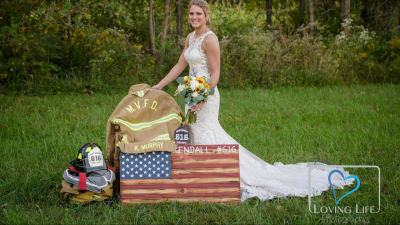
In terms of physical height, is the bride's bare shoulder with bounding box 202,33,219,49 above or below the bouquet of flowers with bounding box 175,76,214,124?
above

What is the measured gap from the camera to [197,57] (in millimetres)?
4492

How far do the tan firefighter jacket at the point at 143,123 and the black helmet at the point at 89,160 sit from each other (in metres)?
0.23

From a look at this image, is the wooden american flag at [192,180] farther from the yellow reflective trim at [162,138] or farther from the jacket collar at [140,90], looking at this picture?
the jacket collar at [140,90]

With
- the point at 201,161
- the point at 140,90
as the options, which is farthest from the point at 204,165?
the point at 140,90

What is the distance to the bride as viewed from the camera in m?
4.35

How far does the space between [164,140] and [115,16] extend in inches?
282

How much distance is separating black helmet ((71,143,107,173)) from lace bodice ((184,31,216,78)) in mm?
1440

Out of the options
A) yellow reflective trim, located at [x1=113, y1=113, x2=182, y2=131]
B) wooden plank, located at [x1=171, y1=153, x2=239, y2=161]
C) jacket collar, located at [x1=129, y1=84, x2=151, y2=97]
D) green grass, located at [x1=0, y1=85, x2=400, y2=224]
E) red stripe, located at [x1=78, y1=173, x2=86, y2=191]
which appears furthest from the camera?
jacket collar, located at [x1=129, y1=84, x2=151, y2=97]

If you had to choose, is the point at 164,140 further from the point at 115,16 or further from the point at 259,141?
the point at 115,16

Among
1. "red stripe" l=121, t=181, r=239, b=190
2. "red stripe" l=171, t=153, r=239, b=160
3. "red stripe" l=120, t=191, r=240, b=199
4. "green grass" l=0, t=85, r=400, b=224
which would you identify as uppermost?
"red stripe" l=171, t=153, r=239, b=160

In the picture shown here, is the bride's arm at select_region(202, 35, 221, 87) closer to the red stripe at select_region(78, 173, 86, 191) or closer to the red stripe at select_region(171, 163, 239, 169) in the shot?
the red stripe at select_region(171, 163, 239, 169)

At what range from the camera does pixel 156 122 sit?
164 inches

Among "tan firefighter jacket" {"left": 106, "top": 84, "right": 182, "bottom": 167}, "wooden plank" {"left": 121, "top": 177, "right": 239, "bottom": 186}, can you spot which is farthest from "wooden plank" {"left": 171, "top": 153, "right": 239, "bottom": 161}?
"wooden plank" {"left": 121, "top": 177, "right": 239, "bottom": 186}

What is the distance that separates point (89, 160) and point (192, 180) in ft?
3.34
